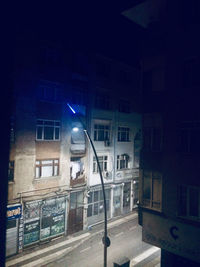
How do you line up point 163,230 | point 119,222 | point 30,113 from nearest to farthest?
point 163,230, point 30,113, point 119,222

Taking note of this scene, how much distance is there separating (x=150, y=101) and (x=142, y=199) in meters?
5.03

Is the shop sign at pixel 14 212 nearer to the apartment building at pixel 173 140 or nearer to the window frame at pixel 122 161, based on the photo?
the apartment building at pixel 173 140

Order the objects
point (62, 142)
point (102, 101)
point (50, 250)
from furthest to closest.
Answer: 1. point (102, 101)
2. point (62, 142)
3. point (50, 250)

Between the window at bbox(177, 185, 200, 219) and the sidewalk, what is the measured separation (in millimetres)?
10696

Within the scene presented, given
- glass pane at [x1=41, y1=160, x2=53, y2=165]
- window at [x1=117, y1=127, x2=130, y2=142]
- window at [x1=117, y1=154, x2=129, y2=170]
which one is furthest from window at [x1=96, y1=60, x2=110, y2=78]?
glass pane at [x1=41, y1=160, x2=53, y2=165]

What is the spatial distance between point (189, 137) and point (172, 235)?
173 inches

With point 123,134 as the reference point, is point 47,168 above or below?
below

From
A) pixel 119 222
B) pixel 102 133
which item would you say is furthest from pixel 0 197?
pixel 119 222

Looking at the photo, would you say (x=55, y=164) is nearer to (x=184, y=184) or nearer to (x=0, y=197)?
(x=184, y=184)

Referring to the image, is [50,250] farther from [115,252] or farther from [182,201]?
[182,201]

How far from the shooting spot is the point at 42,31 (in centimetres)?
1694

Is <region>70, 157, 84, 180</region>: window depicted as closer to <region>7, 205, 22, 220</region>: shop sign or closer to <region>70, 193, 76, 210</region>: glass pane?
<region>70, 193, 76, 210</region>: glass pane

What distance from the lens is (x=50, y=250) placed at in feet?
54.1

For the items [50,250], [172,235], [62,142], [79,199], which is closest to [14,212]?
[50,250]
